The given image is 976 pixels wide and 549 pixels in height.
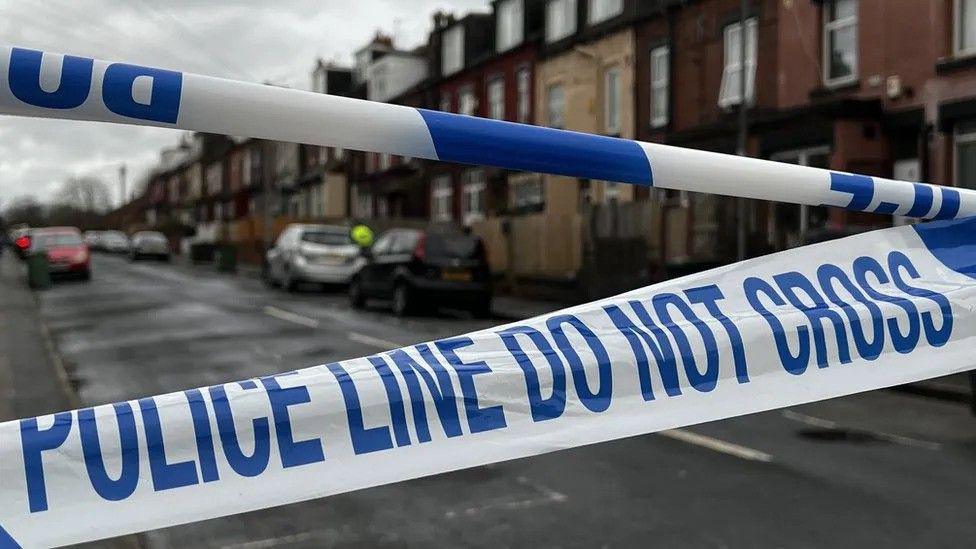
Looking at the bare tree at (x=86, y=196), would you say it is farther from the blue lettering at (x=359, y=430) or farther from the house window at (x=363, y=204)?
the blue lettering at (x=359, y=430)

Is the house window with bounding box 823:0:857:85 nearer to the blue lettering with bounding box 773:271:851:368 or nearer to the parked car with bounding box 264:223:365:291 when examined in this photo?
the parked car with bounding box 264:223:365:291

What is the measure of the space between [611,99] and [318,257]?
32.0ft

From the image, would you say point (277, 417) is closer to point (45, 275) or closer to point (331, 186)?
point (45, 275)

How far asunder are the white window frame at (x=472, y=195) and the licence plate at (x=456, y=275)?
15.7m

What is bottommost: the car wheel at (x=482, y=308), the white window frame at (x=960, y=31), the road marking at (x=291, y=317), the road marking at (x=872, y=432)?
the road marking at (x=872, y=432)

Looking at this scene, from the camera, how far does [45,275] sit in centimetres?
2483

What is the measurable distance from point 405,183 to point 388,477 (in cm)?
3776

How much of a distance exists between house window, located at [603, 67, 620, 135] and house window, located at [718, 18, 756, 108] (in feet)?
16.1

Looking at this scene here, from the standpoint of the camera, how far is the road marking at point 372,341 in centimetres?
1204

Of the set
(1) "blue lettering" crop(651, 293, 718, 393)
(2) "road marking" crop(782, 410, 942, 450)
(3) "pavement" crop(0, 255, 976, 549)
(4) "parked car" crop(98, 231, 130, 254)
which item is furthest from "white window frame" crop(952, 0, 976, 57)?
(4) "parked car" crop(98, 231, 130, 254)

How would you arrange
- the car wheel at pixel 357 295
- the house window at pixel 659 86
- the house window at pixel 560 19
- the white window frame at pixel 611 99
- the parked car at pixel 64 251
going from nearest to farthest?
the car wheel at pixel 357 295 → the house window at pixel 659 86 → the white window frame at pixel 611 99 → the house window at pixel 560 19 → the parked car at pixel 64 251

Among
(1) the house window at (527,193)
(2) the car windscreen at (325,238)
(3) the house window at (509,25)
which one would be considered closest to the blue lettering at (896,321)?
(2) the car windscreen at (325,238)

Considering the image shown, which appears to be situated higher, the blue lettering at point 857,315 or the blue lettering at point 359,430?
the blue lettering at point 857,315

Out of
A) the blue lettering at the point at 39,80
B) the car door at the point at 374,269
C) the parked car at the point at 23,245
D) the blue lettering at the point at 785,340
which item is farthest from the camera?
the parked car at the point at 23,245
